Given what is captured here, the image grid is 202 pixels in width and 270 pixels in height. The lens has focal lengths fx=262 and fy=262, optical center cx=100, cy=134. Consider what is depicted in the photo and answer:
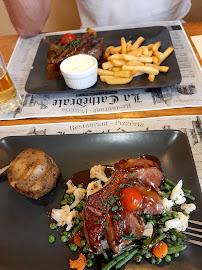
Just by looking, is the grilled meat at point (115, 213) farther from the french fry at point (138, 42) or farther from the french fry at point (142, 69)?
the french fry at point (138, 42)

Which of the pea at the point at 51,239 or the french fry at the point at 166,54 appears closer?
the pea at the point at 51,239

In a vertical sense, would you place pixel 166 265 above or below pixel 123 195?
below

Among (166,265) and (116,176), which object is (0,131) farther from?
(166,265)

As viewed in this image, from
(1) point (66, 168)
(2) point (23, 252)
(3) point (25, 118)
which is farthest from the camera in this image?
(3) point (25, 118)

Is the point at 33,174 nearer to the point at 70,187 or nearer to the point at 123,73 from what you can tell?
the point at 70,187

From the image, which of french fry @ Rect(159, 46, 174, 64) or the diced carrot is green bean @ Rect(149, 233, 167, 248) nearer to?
the diced carrot

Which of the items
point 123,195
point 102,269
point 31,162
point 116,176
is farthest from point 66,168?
point 102,269

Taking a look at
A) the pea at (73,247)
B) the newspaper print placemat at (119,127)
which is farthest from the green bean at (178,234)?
the newspaper print placemat at (119,127)

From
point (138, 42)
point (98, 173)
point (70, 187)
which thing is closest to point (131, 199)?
point (98, 173)
